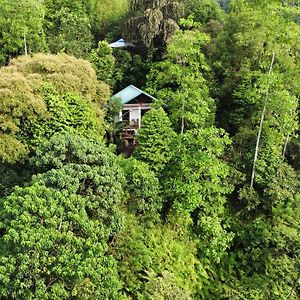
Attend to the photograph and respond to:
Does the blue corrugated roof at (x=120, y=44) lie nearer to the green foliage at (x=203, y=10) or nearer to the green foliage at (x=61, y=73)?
the green foliage at (x=203, y=10)

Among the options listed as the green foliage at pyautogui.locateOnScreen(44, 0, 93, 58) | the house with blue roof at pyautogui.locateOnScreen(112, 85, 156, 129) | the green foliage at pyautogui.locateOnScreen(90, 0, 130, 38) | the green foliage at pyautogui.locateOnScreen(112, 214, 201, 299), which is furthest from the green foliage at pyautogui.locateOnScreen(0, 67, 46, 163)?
the green foliage at pyautogui.locateOnScreen(90, 0, 130, 38)

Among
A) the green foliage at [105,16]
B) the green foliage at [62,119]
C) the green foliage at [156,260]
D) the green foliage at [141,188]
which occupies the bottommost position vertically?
the green foliage at [156,260]

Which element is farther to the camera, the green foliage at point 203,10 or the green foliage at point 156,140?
the green foliage at point 203,10

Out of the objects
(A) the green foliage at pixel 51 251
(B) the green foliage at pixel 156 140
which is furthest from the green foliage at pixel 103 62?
(A) the green foliage at pixel 51 251

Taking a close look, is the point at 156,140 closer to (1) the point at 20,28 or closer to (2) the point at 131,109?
(2) the point at 131,109

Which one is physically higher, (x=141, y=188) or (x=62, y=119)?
(x=62, y=119)

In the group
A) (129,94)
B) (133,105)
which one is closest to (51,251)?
(133,105)

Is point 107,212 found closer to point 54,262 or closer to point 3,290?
point 54,262
